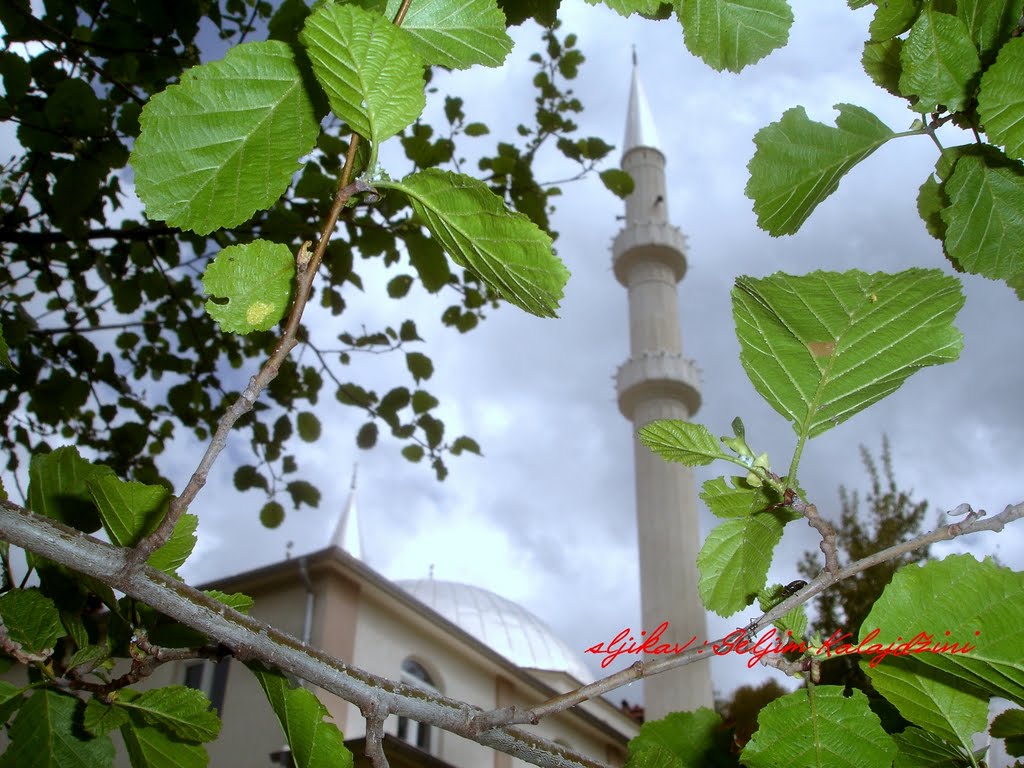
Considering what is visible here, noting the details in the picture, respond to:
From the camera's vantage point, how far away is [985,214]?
111cm

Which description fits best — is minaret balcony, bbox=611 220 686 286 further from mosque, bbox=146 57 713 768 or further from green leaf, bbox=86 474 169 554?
green leaf, bbox=86 474 169 554

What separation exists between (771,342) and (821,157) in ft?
1.25

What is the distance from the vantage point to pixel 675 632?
2605cm

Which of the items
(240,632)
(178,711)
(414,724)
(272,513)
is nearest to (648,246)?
(414,724)

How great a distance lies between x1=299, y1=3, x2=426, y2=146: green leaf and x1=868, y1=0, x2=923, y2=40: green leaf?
2.59 ft

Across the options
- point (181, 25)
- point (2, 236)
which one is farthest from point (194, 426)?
point (181, 25)

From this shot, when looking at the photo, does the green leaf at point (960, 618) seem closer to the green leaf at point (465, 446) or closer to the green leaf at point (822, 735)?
the green leaf at point (822, 735)

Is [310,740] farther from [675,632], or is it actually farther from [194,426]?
[675,632]

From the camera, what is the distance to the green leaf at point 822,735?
0.82 meters

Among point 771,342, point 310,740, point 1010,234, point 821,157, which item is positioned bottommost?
point 310,740

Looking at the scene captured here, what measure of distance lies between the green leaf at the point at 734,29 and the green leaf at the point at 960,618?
0.72m

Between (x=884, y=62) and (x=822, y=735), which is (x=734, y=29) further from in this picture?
(x=822, y=735)

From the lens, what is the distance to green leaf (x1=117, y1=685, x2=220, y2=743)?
1.02 meters

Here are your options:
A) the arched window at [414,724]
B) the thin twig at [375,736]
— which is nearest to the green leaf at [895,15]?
the thin twig at [375,736]
